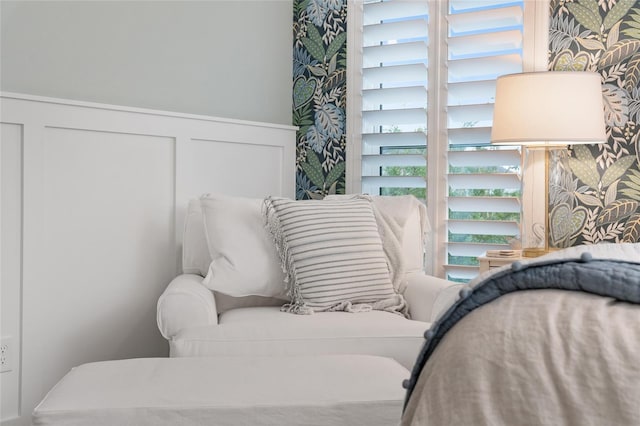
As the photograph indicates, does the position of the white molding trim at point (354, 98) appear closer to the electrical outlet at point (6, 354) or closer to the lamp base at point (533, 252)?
the lamp base at point (533, 252)

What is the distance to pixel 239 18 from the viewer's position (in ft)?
11.2

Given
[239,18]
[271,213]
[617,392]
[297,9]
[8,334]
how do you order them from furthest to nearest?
[297,9] < [239,18] < [271,213] < [8,334] < [617,392]

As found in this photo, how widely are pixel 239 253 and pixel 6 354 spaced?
88 centimetres

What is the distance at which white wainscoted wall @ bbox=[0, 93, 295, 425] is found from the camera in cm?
248

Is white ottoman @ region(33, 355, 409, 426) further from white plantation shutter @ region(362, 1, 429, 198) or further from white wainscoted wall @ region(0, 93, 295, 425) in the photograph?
white plantation shutter @ region(362, 1, 429, 198)

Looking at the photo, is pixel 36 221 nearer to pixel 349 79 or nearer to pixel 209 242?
pixel 209 242

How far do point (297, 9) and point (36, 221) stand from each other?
182 cm

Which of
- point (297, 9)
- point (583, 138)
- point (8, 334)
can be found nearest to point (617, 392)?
point (583, 138)

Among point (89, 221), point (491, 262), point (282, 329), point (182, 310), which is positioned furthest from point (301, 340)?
point (89, 221)

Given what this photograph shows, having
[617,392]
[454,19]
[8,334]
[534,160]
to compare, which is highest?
[454,19]

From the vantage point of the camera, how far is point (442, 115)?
3.24 m

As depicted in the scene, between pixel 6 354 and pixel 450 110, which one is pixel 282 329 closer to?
pixel 6 354

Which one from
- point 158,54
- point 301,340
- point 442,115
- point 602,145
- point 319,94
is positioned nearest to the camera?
point 301,340

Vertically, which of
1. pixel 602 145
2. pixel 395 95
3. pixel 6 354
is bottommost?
pixel 6 354
